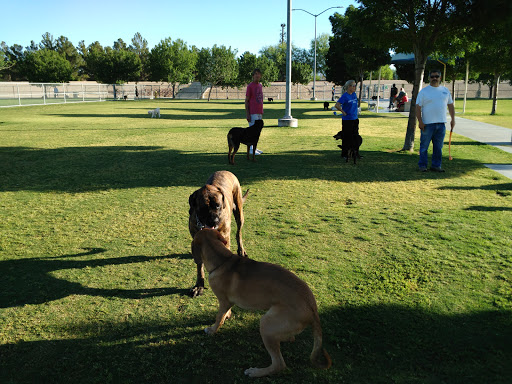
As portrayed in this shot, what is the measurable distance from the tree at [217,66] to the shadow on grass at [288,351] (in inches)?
2372

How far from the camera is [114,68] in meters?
63.6

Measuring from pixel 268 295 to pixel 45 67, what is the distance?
70811mm

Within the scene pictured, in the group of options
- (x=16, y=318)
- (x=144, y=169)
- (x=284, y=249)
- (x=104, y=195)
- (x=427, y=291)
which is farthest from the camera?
(x=144, y=169)

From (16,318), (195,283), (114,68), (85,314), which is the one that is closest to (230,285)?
(195,283)

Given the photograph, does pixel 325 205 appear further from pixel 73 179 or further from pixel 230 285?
pixel 73 179

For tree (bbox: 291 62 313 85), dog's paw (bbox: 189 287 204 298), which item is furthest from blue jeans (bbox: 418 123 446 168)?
tree (bbox: 291 62 313 85)

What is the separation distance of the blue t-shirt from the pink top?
218cm

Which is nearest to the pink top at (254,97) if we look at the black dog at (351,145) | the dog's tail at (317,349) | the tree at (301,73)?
the black dog at (351,145)

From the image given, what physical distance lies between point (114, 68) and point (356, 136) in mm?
62679

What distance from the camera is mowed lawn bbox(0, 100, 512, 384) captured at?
2730 mm

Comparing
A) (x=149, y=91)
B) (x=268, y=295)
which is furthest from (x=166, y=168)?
(x=149, y=91)

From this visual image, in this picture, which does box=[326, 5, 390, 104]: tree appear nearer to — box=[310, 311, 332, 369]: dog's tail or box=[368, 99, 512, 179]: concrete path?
box=[368, 99, 512, 179]: concrete path

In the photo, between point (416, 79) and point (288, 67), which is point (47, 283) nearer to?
point (416, 79)

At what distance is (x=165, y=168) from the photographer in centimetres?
937
